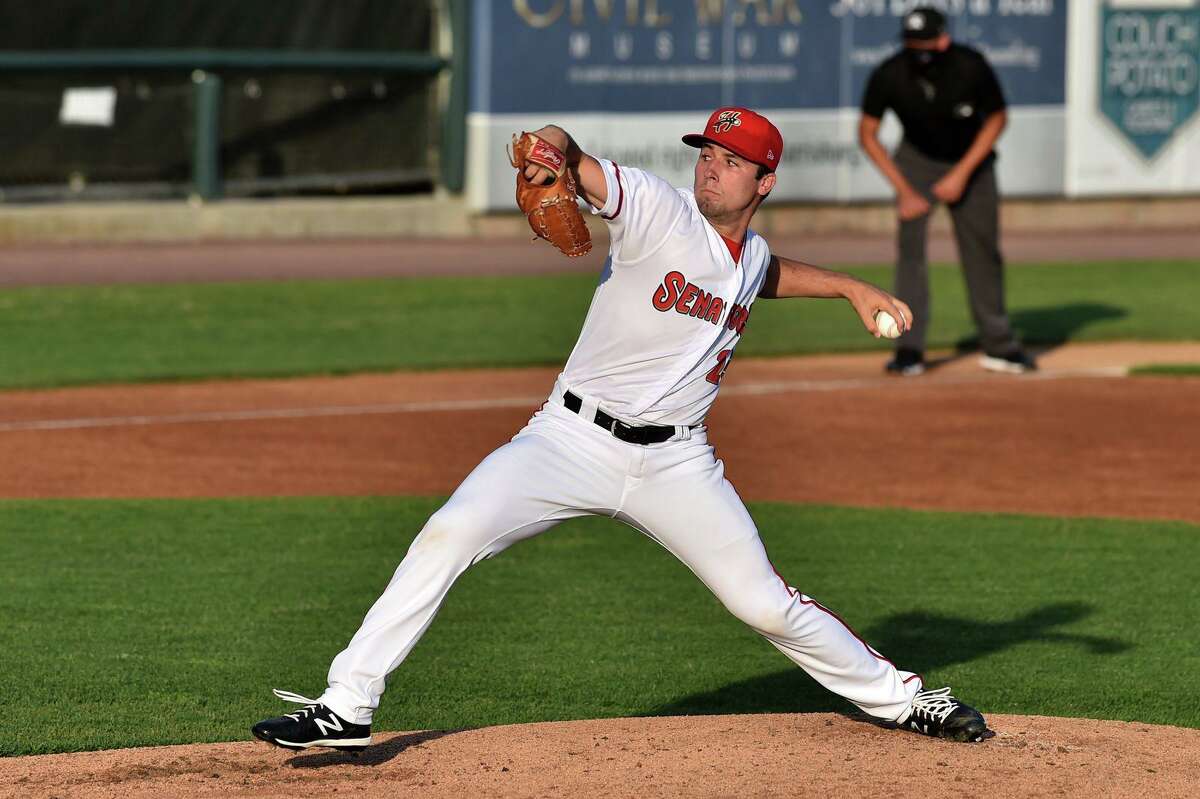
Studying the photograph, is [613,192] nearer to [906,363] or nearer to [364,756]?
[364,756]

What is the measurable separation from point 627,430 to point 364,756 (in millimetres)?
1211

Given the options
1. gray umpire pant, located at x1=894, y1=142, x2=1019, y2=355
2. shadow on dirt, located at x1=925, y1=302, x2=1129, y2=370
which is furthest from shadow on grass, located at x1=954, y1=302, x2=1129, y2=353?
gray umpire pant, located at x1=894, y1=142, x2=1019, y2=355

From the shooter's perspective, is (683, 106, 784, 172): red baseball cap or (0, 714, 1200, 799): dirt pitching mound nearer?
(0, 714, 1200, 799): dirt pitching mound

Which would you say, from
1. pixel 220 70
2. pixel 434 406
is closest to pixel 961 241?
pixel 434 406

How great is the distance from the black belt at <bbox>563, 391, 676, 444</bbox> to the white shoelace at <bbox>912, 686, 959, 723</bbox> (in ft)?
3.79

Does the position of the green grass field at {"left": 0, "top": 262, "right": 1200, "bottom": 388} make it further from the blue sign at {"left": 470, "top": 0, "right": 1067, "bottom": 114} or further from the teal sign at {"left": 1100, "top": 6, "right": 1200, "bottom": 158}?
the teal sign at {"left": 1100, "top": 6, "right": 1200, "bottom": 158}

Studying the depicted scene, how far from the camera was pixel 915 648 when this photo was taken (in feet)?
23.4

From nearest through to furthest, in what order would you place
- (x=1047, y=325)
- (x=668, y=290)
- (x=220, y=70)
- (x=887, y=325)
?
(x=668, y=290) → (x=887, y=325) → (x=1047, y=325) → (x=220, y=70)

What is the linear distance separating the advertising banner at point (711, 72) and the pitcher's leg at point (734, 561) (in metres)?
16.4

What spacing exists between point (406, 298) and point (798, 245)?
5933 mm

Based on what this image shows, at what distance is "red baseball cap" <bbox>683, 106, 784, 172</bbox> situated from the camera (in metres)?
5.42

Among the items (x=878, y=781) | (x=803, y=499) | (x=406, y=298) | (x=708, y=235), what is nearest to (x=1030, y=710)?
(x=878, y=781)

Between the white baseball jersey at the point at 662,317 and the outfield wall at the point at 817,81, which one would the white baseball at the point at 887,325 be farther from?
the outfield wall at the point at 817,81

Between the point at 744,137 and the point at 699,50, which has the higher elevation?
the point at 699,50
